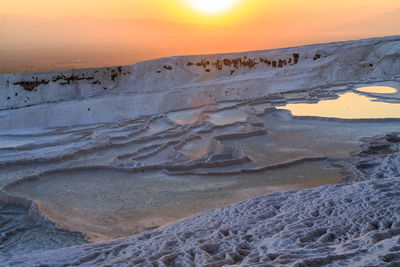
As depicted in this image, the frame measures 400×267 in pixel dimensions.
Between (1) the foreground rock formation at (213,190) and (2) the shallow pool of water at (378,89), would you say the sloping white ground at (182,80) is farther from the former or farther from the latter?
(1) the foreground rock formation at (213,190)

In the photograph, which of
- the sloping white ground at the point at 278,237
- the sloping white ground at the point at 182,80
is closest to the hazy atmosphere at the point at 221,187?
the sloping white ground at the point at 278,237

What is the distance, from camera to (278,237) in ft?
11.4

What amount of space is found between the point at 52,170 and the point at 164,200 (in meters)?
2.65

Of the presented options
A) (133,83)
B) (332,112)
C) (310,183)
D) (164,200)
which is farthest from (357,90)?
(133,83)

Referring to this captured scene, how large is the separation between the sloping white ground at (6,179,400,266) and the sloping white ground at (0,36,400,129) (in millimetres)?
12834

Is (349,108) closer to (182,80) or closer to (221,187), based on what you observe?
(221,187)

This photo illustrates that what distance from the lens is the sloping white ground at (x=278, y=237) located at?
9.57 ft

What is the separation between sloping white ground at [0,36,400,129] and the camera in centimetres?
1859

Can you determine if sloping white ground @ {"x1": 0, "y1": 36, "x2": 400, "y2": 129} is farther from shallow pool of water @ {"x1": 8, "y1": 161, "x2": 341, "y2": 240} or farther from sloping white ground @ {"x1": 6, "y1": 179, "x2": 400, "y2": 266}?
sloping white ground @ {"x1": 6, "y1": 179, "x2": 400, "y2": 266}

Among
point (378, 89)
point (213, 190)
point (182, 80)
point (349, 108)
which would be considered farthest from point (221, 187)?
point (182, 80)

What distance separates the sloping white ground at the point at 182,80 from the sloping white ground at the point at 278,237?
12834mm

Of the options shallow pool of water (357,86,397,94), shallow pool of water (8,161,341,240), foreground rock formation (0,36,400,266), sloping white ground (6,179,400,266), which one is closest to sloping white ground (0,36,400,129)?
shallow pool of water (357,86,397,94)

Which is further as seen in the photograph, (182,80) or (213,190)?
(182,80)

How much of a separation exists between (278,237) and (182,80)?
69.3 ft
